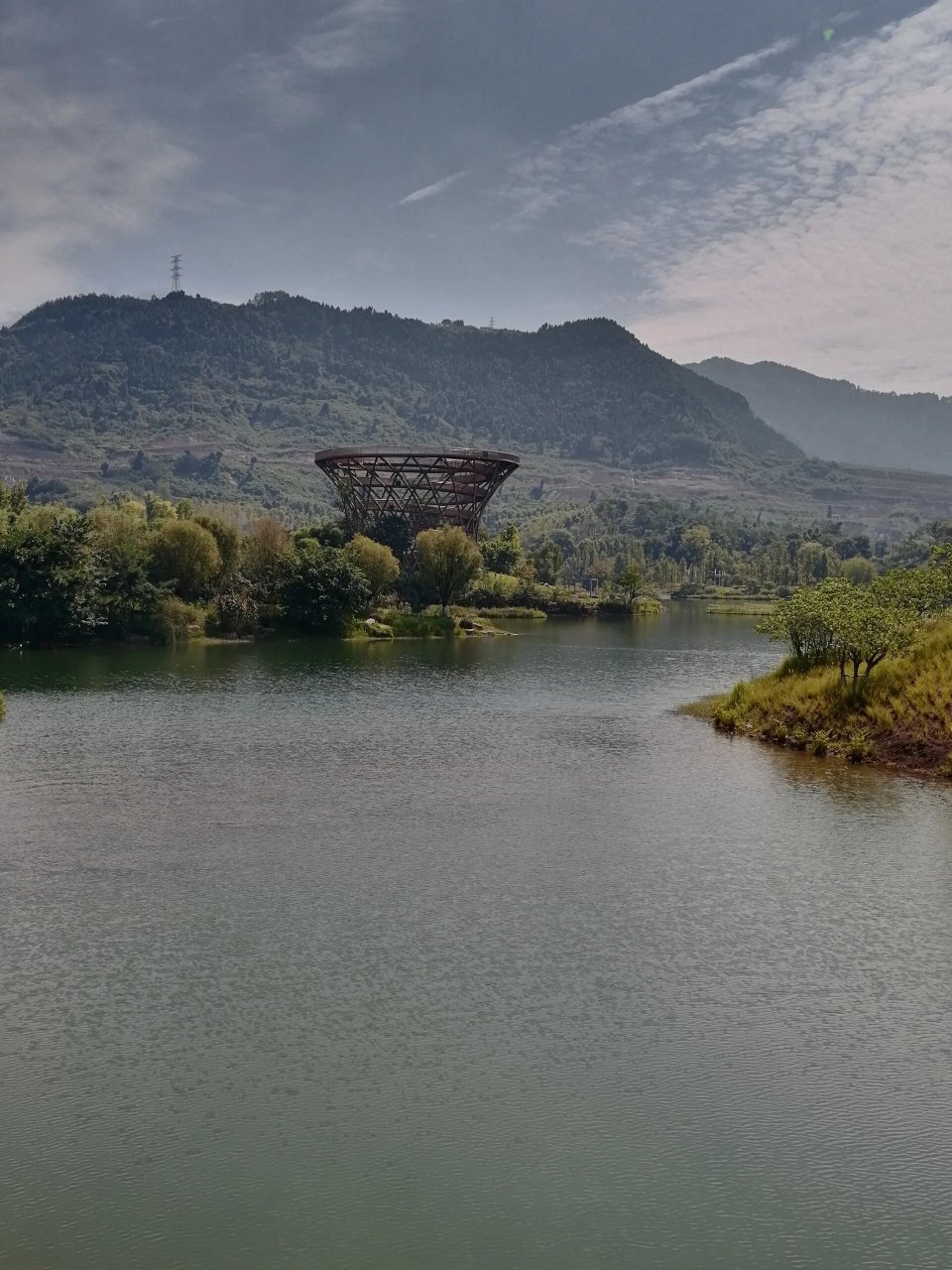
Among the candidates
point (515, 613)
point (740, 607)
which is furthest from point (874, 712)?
point (740, 607)

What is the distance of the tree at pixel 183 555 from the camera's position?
2618 inches

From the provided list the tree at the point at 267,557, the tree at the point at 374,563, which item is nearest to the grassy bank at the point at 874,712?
the tree at the point at 267,557

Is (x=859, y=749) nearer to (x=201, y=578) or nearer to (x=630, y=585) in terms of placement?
(x=201, y=578)

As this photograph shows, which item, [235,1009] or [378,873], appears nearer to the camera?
[235,1009]

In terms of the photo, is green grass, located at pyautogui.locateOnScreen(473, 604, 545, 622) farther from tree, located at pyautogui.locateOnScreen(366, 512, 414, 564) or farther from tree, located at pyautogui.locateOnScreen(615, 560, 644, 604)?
tree, located at pyautogui.locateOnScreen(615, 560, 644, 604)

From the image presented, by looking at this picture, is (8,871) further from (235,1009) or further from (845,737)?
(845,737)

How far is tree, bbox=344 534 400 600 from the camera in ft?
251

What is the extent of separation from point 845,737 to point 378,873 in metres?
16.3

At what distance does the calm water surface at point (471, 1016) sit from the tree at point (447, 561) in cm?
5214

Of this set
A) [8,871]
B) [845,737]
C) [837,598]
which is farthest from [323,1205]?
[837,598]

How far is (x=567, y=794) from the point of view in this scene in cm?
2600

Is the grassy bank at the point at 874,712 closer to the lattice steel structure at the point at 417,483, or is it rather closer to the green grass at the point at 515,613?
the green grass at the point at 515,613

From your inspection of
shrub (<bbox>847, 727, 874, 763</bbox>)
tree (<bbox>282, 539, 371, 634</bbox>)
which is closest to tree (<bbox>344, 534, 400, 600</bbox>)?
tree (<bbox>282, 539, 371, 634</bbox>)

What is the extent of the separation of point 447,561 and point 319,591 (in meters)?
15.0
